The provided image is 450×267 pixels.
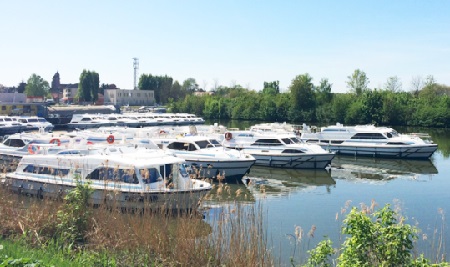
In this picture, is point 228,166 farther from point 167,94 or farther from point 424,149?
point 167,94

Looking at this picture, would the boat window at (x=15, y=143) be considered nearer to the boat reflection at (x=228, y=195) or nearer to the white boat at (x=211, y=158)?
the white boat at (x=211, y=158)

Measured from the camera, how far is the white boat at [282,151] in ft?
106

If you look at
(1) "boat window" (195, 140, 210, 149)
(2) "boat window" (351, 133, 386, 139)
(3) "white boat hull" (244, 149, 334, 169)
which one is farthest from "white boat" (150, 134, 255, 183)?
(2) "boat window" (351, 133, 386, 139)

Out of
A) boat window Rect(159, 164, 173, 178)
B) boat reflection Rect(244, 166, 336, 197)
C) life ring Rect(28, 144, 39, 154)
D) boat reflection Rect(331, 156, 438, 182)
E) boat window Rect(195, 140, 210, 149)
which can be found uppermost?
boat window Rect(195, 140, 210, 149)

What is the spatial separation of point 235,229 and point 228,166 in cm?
1629

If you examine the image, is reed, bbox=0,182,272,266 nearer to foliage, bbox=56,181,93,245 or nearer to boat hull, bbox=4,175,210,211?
foliage, bbox=56,181,93,245

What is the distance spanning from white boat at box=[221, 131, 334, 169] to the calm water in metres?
0.69

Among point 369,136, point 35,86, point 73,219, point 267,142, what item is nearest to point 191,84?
point 35,86

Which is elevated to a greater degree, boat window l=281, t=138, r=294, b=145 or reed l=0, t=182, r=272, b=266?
boat window l=281, t=138, r=294, b=145

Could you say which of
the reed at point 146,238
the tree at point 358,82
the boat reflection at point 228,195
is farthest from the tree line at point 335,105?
the reed at point 146,238

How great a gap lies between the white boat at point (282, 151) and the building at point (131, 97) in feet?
362

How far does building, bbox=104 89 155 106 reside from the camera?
141m

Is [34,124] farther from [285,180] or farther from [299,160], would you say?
[285,180]

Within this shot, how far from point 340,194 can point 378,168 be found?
10274 mm
